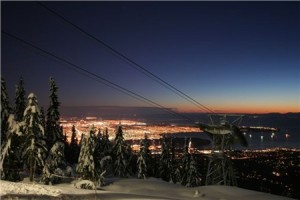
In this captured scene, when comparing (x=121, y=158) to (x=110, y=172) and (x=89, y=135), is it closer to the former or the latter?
(x=110, y=172)

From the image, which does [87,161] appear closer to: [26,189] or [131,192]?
[131,192]

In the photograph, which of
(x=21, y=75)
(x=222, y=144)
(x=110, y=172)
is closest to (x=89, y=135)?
(x=222, y=144)

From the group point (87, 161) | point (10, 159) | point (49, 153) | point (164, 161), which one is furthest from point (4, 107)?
point (164, 161)

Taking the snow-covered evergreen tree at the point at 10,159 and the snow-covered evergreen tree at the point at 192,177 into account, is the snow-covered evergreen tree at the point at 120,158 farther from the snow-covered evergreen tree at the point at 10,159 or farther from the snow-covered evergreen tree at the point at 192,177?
the snow-covered evergreen tree at the point at 10,159

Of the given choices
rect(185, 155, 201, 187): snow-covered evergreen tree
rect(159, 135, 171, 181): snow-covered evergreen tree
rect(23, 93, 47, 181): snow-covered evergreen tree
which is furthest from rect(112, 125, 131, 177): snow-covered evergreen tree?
rect(23, 93, 47, 181): snow-covered evergreen tree

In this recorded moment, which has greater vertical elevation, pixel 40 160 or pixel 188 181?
pixel 40 160

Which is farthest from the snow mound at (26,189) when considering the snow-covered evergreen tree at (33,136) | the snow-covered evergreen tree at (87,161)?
the snow-covered evergreen tree at (87,161)
